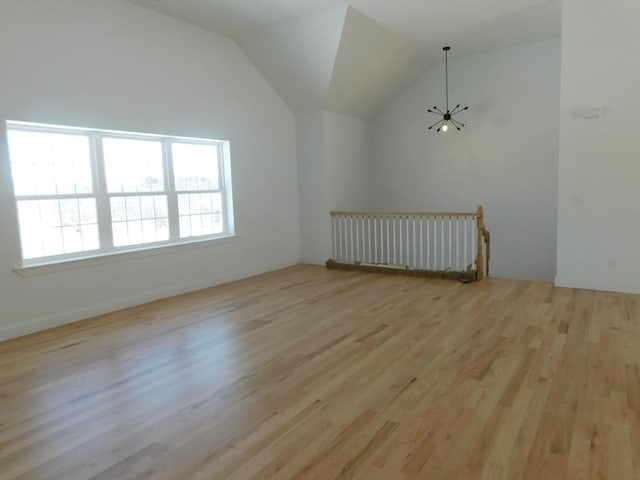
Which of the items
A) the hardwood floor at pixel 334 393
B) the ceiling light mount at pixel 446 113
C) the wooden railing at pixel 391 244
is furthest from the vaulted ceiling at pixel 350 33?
the hardwood floor at pixel 334 393

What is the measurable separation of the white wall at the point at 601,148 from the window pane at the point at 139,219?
5023 millimetres

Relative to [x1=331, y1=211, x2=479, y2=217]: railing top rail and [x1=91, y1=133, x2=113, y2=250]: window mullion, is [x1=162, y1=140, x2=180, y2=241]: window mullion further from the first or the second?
[x1=331, y1=211, x2=479, y2=217]: railing top rail

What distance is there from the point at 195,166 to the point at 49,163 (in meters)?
1.86

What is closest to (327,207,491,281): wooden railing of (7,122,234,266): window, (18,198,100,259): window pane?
(7,122,234,266): window

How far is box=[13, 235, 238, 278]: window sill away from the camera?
408 centimetres

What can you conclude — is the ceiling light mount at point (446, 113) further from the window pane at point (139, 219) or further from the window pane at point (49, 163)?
the window pane at point (49, 163)

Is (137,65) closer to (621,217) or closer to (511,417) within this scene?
(511,417)

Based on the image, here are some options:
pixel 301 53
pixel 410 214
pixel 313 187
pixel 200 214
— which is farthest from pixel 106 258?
pixel 410 214

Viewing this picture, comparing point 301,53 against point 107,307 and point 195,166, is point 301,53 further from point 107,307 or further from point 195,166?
point 107,307

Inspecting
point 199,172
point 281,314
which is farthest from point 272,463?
point 199,172

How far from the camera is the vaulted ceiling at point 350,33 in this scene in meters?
5.11

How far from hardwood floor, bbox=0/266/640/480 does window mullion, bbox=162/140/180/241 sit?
1266mm

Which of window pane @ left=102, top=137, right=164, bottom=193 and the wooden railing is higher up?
window pane @ left=102, top=137, right=164, bottom=193

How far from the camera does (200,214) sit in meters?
5.91
